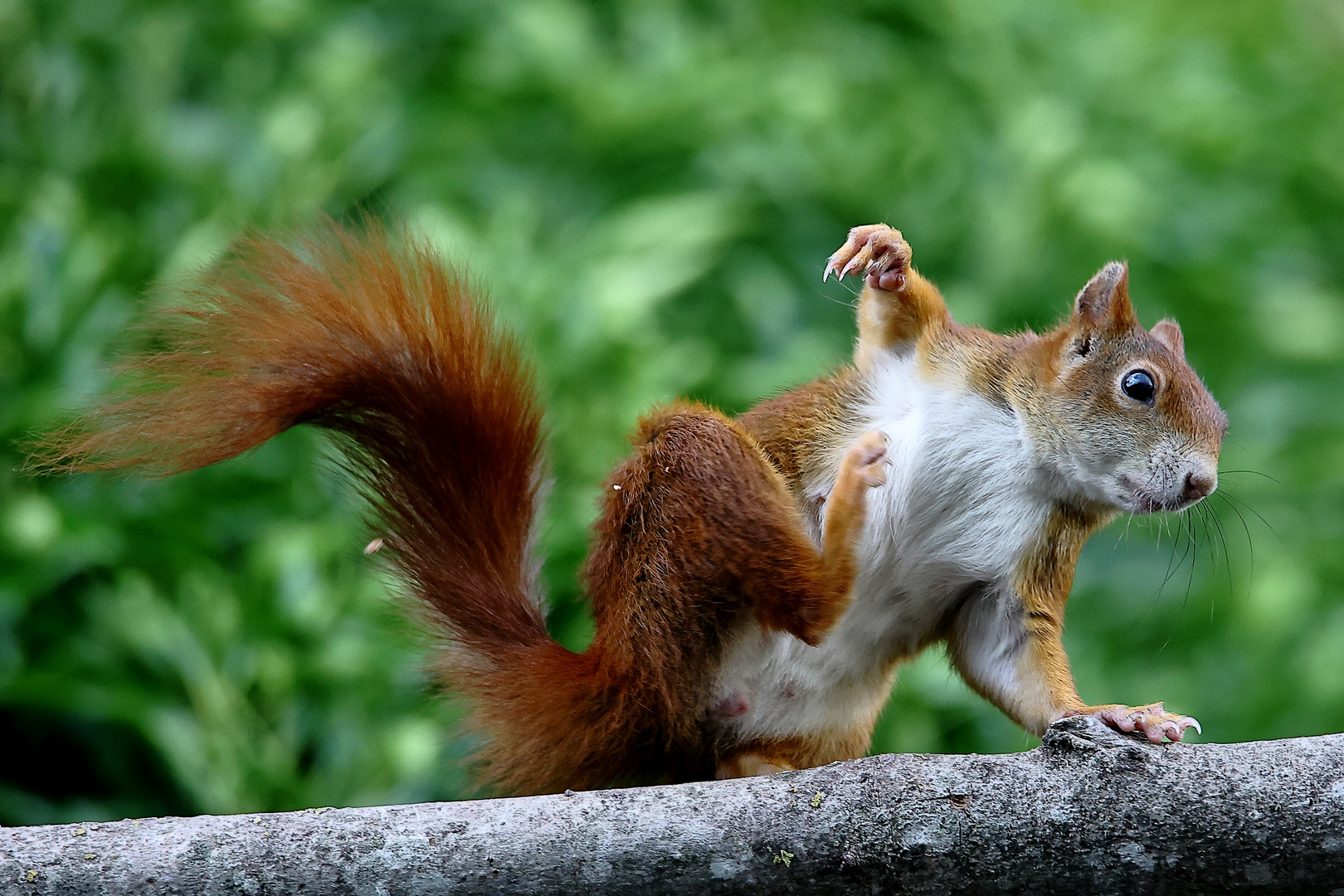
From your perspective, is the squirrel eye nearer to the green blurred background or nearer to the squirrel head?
the squirrel head

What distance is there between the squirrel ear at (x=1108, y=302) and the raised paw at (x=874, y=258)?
21 centimetres

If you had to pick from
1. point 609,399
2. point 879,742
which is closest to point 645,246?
point 609,399

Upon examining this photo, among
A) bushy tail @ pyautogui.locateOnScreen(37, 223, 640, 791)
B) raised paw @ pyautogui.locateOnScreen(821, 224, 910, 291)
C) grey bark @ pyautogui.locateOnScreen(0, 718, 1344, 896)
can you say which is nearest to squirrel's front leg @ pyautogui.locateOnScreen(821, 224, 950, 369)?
raised paw @ pyautogui.locateOnScreen(821, 224, 910, 291)

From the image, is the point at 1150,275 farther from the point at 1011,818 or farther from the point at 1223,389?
the point at 1011,818

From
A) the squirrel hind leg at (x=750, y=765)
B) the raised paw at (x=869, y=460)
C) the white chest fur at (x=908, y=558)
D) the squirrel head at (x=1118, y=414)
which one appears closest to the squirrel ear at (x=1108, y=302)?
the squirrel head at (x=1118, y=414)

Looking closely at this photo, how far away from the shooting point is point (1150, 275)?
3.33 metres

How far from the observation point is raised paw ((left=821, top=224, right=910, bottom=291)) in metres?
1.47

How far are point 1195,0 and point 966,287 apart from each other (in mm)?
2016

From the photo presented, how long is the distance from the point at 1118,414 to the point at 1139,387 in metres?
0.04

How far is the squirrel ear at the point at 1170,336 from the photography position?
162 centimetres

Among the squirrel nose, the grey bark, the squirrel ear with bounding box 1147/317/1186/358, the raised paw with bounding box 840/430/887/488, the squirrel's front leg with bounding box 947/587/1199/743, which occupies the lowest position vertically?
the grey bark

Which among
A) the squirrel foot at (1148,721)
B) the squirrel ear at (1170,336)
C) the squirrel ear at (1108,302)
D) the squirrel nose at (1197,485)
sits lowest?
the squirrel foot at (1148,721)

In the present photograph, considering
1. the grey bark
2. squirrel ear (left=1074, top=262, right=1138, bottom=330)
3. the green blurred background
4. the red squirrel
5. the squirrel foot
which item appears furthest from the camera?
the green blurred background

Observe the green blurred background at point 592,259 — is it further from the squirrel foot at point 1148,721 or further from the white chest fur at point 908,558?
the squirrel foot at point 1148,721
